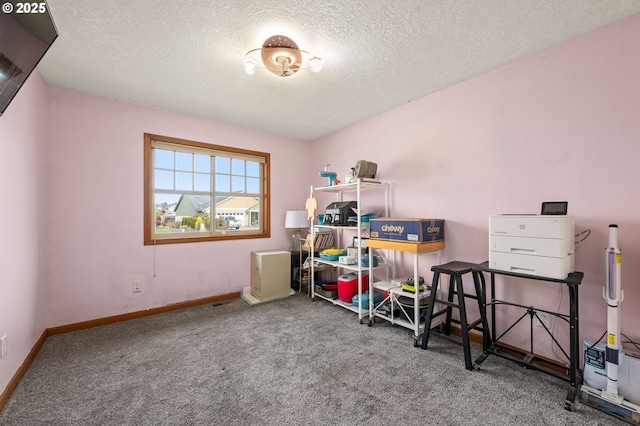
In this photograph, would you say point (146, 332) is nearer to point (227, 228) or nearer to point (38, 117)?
point (227, 228)

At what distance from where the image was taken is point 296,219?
3809mm

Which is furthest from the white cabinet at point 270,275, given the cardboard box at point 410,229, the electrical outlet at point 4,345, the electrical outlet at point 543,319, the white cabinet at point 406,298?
the electrical outlet at point 543,319

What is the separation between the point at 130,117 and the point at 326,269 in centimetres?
310

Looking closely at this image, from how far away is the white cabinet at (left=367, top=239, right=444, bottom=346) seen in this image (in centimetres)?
231

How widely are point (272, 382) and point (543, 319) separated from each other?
2.07m

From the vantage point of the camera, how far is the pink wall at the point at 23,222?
5.56 ft

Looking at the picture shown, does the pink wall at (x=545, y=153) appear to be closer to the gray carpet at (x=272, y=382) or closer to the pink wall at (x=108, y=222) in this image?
the gray carpet at (x=272, y=382)

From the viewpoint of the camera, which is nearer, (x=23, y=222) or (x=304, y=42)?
(x=304, y=42)

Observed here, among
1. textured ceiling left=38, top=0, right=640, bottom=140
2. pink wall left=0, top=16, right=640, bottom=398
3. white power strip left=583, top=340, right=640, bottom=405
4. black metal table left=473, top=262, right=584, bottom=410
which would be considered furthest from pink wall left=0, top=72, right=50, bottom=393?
white power strip left=583, top=340, right=640, bottom=405

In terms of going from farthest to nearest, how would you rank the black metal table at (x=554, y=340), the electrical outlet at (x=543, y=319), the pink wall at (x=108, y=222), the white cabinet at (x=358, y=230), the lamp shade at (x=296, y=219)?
the lamp shade at (x=296, y=219) → the white cabinet at (x=358, y=230) → the pink wall at (x=108, y=222) → the electrical outlet at (x=543, y=319) → the black metal table at (x=554, y=340)

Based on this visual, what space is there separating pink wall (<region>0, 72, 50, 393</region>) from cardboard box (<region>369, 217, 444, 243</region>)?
286 cm

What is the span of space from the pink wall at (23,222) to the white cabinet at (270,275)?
80.0 inches

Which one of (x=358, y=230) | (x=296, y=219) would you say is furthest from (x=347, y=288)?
(x=296, y=219)

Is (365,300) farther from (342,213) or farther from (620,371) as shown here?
(620,371)
